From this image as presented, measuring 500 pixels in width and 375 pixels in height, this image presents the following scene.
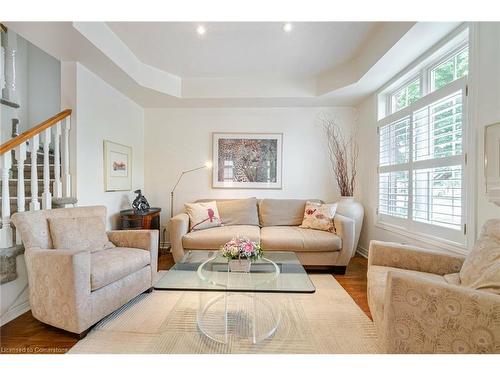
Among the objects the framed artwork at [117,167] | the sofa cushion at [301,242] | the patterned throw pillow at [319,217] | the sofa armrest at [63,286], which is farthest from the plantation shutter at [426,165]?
the framed artwork at [117,167]

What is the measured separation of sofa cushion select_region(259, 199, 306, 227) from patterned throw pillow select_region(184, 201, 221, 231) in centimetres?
68

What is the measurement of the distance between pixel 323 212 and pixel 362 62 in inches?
73.7

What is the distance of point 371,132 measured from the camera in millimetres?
3404

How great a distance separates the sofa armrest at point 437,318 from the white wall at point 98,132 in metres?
2.94

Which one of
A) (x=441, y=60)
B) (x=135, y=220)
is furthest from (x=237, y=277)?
(x=441, y=60)

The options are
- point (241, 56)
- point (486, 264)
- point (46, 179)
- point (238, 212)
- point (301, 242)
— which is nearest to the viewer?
point (486, 264)

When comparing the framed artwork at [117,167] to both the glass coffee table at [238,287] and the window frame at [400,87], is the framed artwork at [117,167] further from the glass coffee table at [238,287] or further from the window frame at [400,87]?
the window frame at [400,87]

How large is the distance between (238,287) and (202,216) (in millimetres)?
1760

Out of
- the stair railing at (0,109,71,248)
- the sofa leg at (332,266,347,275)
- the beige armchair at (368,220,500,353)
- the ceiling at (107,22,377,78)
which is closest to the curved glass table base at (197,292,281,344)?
the beige armchair at (368,220,500,353)

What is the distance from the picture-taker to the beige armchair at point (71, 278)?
1.55 m

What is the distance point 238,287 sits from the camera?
1524 mm

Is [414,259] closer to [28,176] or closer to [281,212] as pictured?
[281,212]
